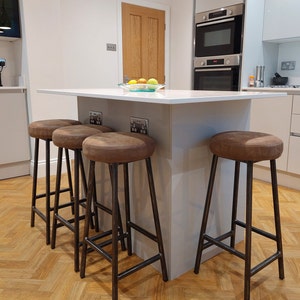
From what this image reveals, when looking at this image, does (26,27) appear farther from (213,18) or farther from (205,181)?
(205,181)

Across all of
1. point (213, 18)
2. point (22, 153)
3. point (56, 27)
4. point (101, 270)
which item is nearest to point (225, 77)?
point (213, 18)

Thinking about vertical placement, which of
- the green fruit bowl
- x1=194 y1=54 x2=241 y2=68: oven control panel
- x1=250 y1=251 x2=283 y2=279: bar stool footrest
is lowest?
x1=250 y1=251 x2=283 y2=279: bar stool footrest

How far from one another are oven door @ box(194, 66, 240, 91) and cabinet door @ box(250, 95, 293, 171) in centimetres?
57

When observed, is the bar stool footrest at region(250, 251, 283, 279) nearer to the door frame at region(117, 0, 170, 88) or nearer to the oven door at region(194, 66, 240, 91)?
the oven door at region(194, 66, 240, 91)

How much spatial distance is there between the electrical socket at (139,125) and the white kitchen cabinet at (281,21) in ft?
8.02

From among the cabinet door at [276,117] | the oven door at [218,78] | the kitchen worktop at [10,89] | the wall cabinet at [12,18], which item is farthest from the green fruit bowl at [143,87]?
the oven door at [218,78]

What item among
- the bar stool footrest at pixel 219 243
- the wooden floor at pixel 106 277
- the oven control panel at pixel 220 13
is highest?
the oven control panel at pixel 220 13

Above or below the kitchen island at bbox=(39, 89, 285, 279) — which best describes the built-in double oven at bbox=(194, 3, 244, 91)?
above

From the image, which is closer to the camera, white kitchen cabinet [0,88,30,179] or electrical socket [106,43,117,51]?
white kitchen cabinet [0,88,30,179]

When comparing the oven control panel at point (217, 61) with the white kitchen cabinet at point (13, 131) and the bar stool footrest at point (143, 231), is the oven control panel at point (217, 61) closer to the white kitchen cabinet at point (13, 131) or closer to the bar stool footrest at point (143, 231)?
the white kitchen cabinet at point (13, 131)

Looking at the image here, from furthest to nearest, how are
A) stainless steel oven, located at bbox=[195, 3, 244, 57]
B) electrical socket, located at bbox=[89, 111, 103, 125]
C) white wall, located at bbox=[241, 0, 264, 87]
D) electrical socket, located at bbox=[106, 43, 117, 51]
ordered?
electrical socket, located at bbox=[106, 43, 117, 51] < stainless steel oven, located at bbox=[195, 3, 244, 57] < white wall, located at bbox=[241, 0, 264, 87] < electrical socket, located at bbox=[89, 111, 103, 125]

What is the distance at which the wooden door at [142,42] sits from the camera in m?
4.29

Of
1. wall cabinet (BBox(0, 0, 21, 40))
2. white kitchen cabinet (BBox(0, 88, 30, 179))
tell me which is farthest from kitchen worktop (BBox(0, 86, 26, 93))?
wall cabinet (BBox(0, 0, 21, 40))

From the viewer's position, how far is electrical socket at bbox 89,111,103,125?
6.76 ft
